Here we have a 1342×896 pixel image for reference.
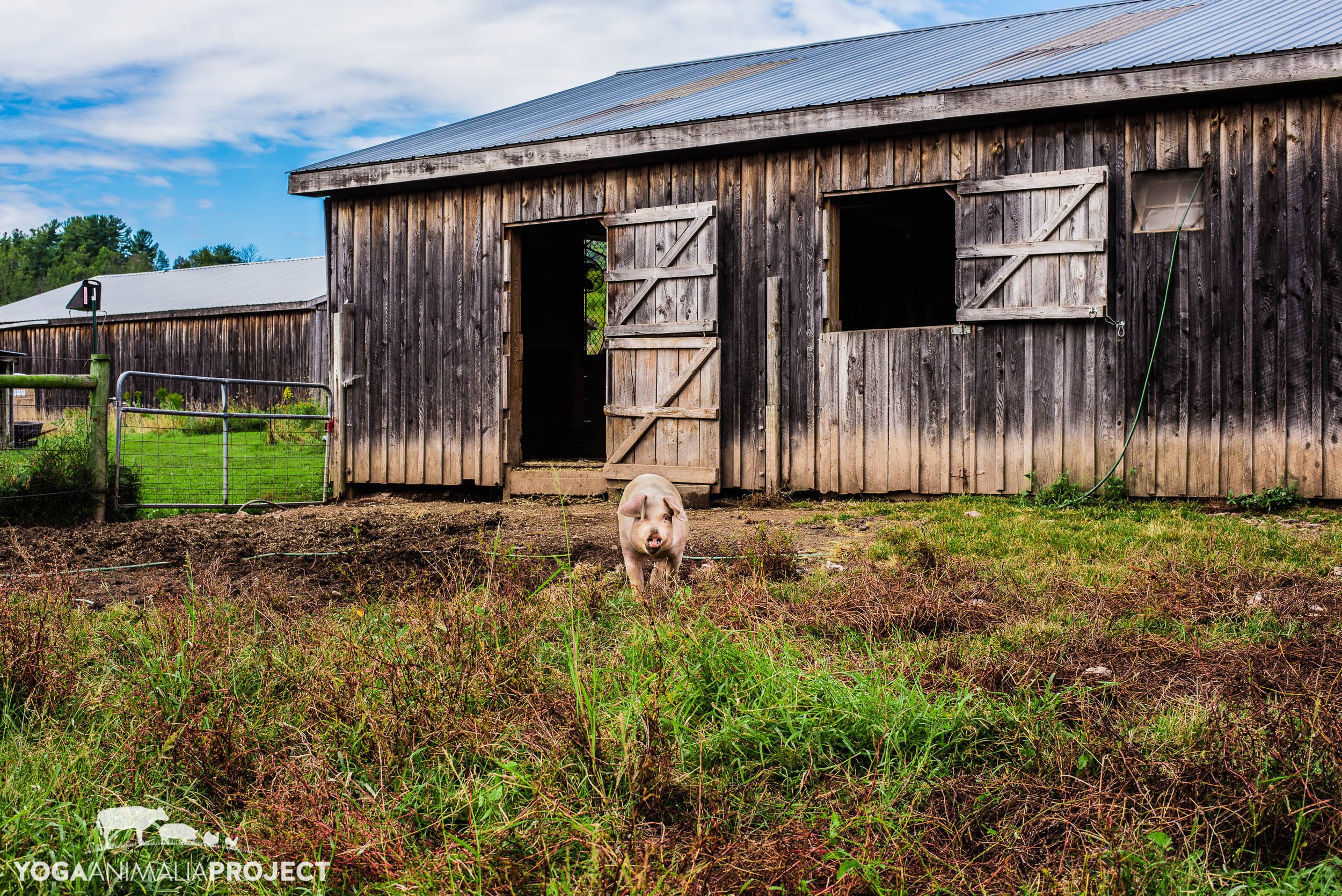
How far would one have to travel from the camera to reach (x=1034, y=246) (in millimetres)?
7676

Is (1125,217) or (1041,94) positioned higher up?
(1041,94)

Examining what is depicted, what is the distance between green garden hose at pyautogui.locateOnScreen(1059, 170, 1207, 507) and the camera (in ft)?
24.0

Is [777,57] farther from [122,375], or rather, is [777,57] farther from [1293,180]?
[122,375]

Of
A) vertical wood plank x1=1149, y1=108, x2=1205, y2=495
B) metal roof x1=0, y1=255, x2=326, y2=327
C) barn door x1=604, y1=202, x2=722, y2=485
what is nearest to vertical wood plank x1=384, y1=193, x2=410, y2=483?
barn door x1=604, y1=202, x2=722, y2=485

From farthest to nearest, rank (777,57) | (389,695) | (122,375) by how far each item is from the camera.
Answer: (777,57), (122,375), (389,695)

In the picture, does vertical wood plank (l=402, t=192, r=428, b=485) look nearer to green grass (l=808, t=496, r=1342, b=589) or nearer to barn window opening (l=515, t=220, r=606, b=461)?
barn window opening (l=515, t=220, r=606, b=461)

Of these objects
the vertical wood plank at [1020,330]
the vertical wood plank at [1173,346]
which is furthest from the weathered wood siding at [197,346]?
the vertical wood plank at [1173,346]

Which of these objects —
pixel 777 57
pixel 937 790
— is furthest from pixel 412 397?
pixel 937 790

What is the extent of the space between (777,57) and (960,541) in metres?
8.65

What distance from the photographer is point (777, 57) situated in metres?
12.4

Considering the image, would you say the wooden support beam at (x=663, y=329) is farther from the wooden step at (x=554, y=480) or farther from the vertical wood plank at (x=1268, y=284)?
the vertical wood plank at (x=1268, y=284)

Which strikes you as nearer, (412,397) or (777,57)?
(412,397)

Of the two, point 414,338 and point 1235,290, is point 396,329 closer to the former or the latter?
point 414,338

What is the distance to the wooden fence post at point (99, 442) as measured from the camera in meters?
7.61
